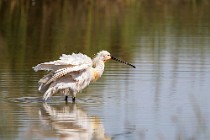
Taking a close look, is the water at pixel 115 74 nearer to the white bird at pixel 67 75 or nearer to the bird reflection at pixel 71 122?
the bird reflection at pixel 71 122

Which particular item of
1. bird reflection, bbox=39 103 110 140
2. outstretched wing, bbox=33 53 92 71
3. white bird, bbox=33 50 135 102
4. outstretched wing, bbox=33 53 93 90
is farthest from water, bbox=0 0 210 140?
outstretched wing, bbox=33 53 92 71

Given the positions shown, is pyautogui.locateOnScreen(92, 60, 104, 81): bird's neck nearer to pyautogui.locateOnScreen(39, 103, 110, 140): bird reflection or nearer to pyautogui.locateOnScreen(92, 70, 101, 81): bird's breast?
pyautogui.locateOnScreen(92, 70, 101, 81): bird's breast

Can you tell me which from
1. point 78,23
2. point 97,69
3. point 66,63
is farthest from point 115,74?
point 78,23

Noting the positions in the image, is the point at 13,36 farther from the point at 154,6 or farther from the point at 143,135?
the point at 143,135

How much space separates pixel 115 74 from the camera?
18250 mm

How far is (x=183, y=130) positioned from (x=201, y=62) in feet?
26.9

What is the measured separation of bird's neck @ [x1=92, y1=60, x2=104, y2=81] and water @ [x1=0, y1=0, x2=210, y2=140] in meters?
0.28

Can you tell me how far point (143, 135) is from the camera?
11.5 meters

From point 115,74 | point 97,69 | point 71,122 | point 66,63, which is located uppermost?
point 66,63

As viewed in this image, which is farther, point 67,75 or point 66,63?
point 67,75

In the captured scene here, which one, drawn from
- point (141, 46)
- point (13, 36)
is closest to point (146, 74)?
point (141, 46)

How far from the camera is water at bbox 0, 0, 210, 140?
12.6m

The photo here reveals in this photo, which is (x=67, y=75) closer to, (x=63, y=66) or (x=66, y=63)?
(x=63, y=66)

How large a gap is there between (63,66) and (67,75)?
361 millimetres
